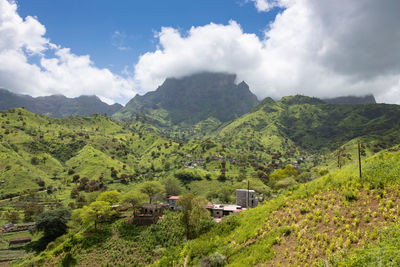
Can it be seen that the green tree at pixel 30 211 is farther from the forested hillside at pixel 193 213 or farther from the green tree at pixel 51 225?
the green tree at pixel 51 225

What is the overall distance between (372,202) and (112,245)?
4674cm

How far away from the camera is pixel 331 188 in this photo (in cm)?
1789

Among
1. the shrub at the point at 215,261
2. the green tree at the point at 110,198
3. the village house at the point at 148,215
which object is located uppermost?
the shrub at the point at 215,261

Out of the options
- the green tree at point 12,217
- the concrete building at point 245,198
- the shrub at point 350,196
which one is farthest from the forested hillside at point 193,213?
the concrete building at point 245,198

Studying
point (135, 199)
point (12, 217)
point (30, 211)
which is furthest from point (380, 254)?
point (30, 211)

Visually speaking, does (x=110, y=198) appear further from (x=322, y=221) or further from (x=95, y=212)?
(x=322, y=221)

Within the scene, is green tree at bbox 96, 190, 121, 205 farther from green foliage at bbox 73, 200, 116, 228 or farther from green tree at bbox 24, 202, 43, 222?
green tree at bbox 24, 202, 43, 222

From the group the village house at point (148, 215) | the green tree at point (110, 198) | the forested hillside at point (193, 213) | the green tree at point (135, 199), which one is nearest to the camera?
the forested hillside at point (193, 213)

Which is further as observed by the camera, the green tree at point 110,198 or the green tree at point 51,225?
the green tree at point 51,225

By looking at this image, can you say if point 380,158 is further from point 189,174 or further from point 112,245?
point 189,174

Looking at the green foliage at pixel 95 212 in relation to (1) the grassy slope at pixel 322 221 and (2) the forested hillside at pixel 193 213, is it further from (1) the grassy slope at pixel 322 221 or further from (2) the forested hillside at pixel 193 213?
(1) the grassy slope at pixel 322 221

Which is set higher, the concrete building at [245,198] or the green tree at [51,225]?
the concrete building at [245,198]

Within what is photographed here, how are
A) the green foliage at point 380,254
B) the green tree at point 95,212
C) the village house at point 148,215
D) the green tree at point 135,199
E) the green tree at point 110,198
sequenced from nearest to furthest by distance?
the green foliage at point 380,254
the green tree at point 95,212
the village house at point 148,215
the green tree at point 135,199
the green tree at point 110,198

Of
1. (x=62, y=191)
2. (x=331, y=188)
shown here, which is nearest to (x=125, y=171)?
(x=62, y=191)
